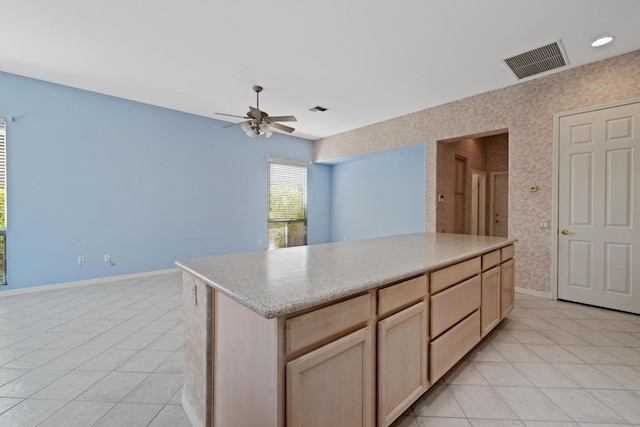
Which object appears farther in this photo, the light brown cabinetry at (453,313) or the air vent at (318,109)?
the air vent at (318,109)

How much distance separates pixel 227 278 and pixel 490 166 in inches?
267

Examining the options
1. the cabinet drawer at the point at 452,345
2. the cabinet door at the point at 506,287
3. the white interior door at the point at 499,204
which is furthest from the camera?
the white interior door at the point at 499,204

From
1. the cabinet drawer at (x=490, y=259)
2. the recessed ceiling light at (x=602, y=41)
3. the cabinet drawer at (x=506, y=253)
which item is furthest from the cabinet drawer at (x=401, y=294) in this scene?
the recessed ceiling light at (x=602, y=41)

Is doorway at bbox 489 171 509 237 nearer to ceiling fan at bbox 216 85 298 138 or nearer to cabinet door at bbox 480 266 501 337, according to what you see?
cabinet door at bbox 480 266 501 337

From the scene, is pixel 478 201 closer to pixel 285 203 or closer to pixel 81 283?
pixel 285 203

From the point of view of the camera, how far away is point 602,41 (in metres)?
2.85

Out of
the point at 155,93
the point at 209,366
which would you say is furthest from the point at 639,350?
the point at 155,93

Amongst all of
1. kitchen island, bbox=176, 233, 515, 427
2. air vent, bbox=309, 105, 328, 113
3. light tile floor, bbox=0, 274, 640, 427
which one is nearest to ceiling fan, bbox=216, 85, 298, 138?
air vent, bbox=309, 105, 328, 113

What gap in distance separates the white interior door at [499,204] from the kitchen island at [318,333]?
208 inches

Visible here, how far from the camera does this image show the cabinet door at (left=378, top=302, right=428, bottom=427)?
131 centimetres

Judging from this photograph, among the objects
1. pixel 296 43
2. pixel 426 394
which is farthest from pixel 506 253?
pixel 296 43

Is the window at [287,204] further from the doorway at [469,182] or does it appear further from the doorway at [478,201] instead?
the doorway at [478,201]

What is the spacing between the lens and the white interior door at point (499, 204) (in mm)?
6285

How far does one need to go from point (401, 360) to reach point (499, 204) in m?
6.15
